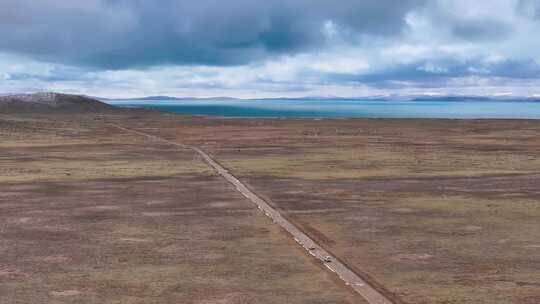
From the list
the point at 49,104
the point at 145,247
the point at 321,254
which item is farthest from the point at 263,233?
the point at 49,104

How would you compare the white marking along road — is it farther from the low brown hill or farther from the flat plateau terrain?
the low brown hill

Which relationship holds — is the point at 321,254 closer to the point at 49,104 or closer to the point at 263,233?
the point at 263,233

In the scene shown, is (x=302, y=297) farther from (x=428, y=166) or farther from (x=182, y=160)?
(x=182, y=160)

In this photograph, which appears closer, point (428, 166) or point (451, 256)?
point (451, 256)

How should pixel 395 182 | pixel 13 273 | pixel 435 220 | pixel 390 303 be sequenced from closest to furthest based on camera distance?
pixel 390 303
pixel 13 273
pixel 435 220
pixel 395 182

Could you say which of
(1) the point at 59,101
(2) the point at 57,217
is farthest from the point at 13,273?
(1) the point at 59,101

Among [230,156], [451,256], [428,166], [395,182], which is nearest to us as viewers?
[451,256]

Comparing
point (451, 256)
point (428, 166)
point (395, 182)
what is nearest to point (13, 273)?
point (451, 256)
